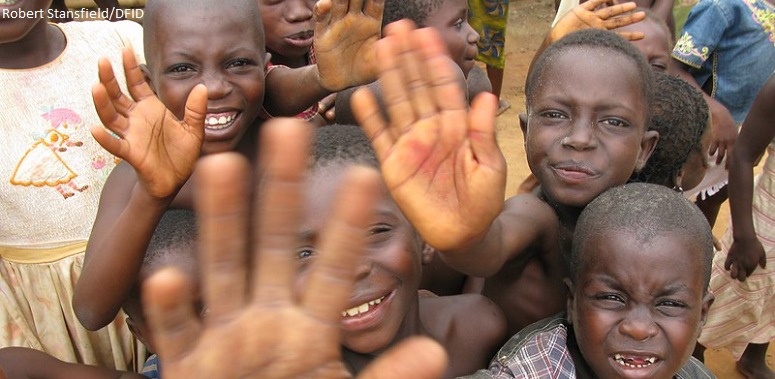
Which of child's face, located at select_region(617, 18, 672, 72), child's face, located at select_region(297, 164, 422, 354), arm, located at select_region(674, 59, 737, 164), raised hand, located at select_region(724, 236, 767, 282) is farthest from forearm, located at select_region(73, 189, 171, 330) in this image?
arm, located at select_region(674, 59, 737, 164)

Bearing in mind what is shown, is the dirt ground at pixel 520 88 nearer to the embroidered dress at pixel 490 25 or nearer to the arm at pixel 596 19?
the embroidered dress at pixel 490 25

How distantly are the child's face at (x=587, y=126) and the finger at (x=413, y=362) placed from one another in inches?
39.5

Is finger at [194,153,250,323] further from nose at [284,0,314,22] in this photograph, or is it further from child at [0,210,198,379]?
nose at [284,0,314,22]

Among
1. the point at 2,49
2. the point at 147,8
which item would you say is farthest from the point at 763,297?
the point at 2,49

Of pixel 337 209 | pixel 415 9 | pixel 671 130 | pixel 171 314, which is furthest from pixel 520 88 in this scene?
pixel 171 314

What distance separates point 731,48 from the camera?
11.1ft

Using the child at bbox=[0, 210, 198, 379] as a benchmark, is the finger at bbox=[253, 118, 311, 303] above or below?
above

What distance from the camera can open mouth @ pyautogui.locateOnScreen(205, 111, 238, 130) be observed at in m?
1.83

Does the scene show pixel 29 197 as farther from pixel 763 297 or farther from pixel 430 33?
pixel 763 297

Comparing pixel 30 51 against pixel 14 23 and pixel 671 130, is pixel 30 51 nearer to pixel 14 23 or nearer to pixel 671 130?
pixel 14 23

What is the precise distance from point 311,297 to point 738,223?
2261 mm

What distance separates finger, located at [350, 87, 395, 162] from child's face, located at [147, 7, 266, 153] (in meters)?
0.68

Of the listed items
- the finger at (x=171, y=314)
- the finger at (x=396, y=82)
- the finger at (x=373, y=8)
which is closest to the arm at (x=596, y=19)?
the finger at (x=373, y=8)

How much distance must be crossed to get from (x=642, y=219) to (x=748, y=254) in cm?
144
